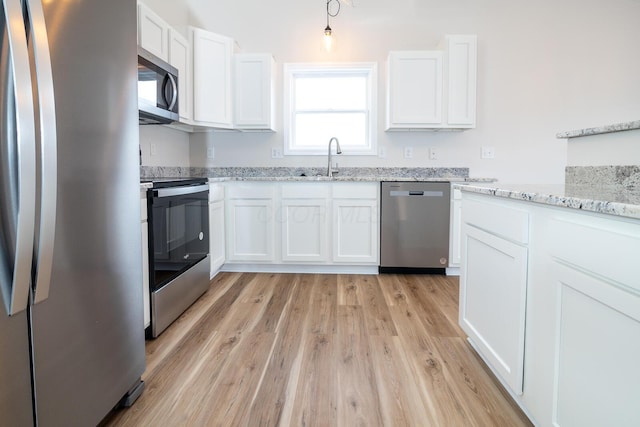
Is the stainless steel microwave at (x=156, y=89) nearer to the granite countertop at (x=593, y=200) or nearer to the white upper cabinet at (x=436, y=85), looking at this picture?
the granite countertop at (x=593, y=200)

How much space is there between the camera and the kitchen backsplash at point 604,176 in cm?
131

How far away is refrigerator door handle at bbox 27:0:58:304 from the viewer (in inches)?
34.4

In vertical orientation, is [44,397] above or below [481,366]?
above

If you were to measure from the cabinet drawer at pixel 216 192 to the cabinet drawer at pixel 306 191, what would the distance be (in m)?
0.55

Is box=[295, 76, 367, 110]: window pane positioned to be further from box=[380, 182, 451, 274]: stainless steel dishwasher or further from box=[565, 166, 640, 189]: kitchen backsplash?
box=[565, 166, 640, 189]: kitchen backsplash

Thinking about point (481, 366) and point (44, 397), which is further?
point (481, 366)

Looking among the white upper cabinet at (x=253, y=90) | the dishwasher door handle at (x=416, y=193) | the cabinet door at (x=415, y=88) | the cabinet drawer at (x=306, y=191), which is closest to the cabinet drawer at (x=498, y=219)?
the dishwasher door handle at (x=416, y=193)

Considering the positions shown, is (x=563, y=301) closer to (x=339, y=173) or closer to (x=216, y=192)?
(x=216, y=192)

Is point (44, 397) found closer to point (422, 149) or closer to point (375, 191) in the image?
point (375, 191)

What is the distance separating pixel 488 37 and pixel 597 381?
3663 millimetres

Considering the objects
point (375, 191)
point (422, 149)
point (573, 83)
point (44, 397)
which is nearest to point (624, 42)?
point (573, 83)

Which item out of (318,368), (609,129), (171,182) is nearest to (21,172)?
(171,182)

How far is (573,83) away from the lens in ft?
12.0

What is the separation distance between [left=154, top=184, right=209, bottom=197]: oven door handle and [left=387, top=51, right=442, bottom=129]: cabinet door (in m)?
1.90
